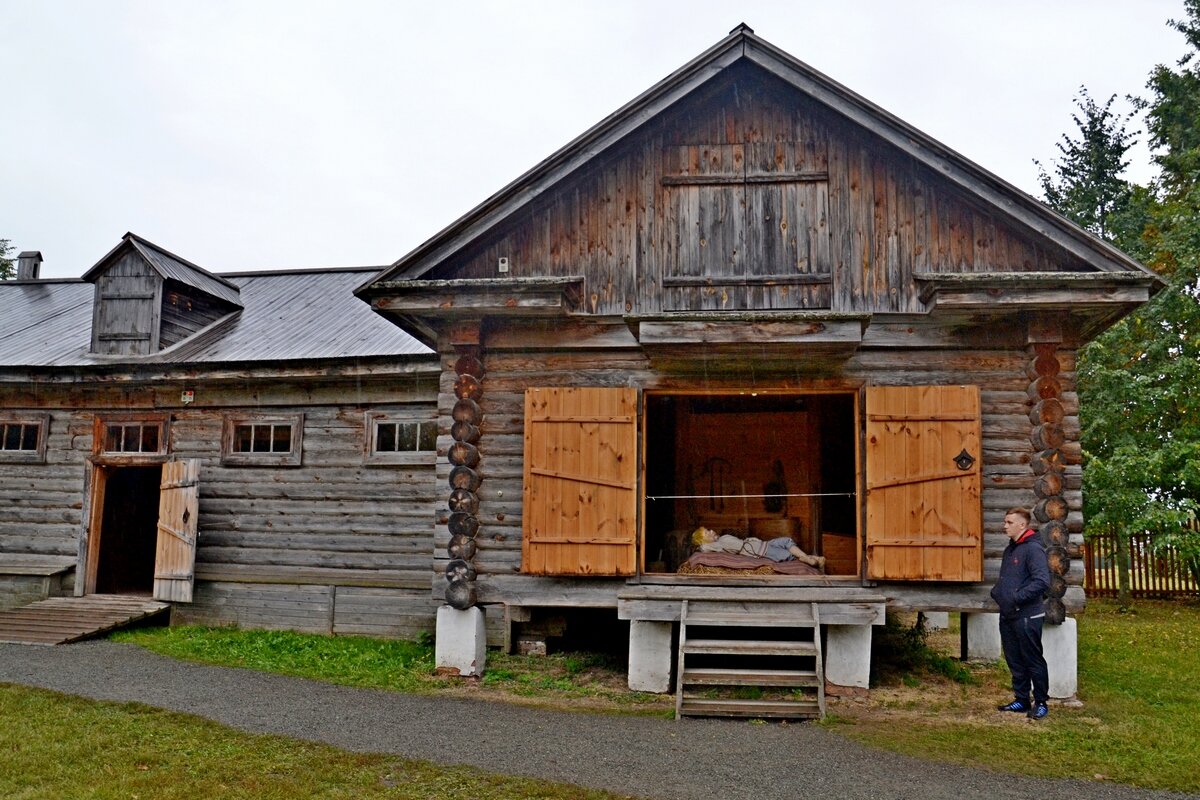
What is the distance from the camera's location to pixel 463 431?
988 centimetres

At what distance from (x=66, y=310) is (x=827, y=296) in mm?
14138

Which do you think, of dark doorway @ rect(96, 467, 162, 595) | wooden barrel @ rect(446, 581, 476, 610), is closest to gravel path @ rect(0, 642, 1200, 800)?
wooden barrel @ rect(446, 581, 476, 610)

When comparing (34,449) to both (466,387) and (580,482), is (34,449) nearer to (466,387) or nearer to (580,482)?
(466,387)

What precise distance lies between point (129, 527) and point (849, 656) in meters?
14.2

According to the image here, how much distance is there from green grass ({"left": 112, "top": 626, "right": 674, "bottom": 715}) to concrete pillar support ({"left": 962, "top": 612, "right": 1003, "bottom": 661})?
449cm

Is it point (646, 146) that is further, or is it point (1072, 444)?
point (646, 146)

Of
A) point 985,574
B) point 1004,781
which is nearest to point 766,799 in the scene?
point 1004,781

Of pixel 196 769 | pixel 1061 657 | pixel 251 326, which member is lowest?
pixel 196 769

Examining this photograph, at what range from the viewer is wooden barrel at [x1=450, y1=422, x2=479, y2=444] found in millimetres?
9875

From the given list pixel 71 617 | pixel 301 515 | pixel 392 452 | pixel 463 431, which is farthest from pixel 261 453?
pixel 463 431

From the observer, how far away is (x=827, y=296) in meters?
9.61

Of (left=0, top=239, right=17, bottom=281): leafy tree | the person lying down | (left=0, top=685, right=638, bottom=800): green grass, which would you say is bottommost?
(left=0, top=685, right=638, bottom=800): green grass

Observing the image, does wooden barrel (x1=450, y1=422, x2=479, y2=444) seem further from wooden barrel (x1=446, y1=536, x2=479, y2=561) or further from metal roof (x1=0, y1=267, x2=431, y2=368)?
metal roof (x1=0, y1=267, x2=431, y2=368)

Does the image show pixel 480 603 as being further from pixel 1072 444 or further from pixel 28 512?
pixel 28 512
